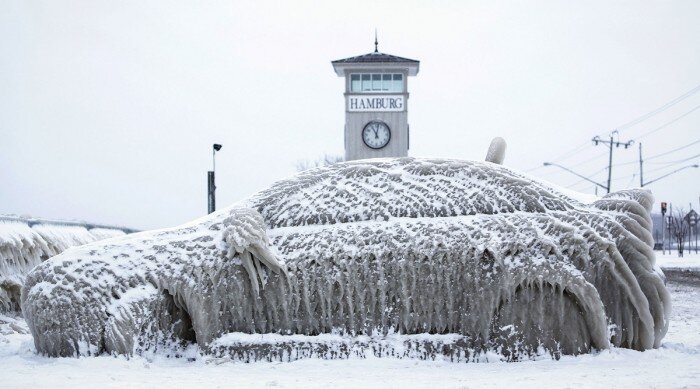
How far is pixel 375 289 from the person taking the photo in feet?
14.2

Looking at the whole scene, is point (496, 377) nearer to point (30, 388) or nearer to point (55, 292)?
point (30, 388)

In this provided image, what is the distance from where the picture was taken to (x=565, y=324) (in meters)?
4.27

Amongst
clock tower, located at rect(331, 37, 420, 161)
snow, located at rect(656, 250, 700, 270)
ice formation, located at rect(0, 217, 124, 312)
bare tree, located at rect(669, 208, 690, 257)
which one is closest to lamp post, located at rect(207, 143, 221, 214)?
clock tower, located at rect(331, 37, 420, 161)

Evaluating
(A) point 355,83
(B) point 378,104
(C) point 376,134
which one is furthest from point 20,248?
(A) point 355,83

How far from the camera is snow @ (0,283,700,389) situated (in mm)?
3525

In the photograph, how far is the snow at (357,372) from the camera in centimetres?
353

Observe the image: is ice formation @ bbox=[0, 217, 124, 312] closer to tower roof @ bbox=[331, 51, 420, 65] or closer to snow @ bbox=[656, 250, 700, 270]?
tower roof @ bbox=[331, 51, 420, 65]

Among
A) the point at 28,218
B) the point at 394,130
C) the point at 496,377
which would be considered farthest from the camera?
the point at 394,130

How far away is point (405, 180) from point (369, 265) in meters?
0.81

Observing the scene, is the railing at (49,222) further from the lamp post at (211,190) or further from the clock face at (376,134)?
the clock face at (376,134)

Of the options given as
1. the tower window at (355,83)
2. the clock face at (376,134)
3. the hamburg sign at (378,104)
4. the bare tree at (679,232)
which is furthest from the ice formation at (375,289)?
the bare tree at (679,232)

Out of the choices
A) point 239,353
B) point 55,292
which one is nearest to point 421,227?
point 239,353

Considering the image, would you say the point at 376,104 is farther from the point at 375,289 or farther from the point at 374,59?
the point at 375,289

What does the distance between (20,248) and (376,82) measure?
15588 mm
